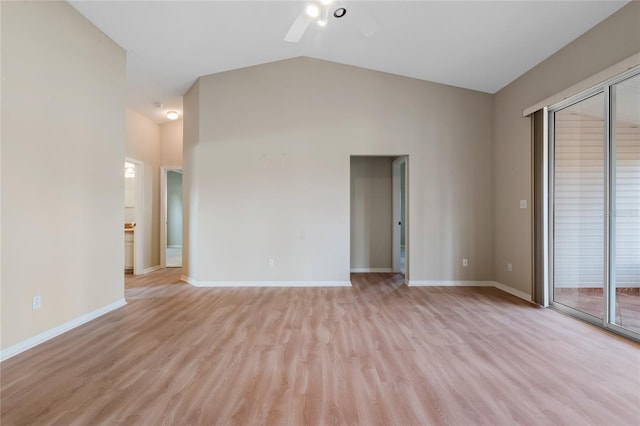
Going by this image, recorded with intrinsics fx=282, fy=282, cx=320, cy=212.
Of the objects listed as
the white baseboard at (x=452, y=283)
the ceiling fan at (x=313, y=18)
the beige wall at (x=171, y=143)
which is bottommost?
the white baseboard at (x=452, y=283)

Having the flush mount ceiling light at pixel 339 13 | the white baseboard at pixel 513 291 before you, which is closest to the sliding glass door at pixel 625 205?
the white baseboard at pixel 513 291

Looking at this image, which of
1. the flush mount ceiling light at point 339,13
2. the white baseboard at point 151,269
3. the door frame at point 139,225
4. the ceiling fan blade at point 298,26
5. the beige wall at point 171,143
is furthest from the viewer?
the beige wall at point 171,143

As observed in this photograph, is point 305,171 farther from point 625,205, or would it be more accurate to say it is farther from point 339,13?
point 625,205

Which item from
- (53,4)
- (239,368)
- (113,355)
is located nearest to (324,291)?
(239,368)

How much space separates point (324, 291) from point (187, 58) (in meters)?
3.82

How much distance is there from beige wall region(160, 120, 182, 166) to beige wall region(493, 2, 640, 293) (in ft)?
19.4

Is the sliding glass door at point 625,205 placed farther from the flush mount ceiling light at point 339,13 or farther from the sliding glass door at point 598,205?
the flush mount ceiling light at point 339,13

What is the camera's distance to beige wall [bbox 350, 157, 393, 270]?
557 centimetres

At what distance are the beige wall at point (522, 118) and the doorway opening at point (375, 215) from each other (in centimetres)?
169

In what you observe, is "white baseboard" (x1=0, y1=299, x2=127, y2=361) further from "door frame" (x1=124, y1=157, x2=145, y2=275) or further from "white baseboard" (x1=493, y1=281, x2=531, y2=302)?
"white baseboard" (x1=493, y1=281, x2=531, y2=302)

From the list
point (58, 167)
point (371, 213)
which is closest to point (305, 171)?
point (371, 213)

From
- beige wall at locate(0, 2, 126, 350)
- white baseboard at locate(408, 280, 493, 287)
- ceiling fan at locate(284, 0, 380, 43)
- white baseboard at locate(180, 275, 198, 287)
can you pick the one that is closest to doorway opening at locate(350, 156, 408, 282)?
white baseboard at locate(408, 280, 493, 287)

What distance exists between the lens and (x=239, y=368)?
2.05 metres

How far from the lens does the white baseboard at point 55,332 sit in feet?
7.30
